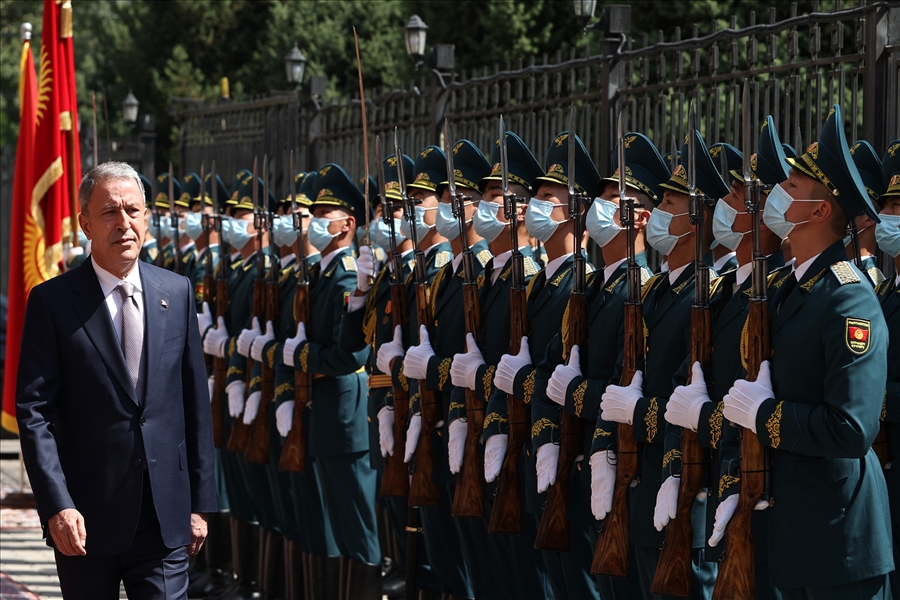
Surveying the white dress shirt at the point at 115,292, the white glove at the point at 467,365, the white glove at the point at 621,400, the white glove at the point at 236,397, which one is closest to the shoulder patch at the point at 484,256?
the white glove at the point at 467,365

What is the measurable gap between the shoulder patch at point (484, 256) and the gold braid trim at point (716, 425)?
6.73 ft

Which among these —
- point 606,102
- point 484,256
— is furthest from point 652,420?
point 606,102

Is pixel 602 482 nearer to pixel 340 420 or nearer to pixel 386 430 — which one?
pixel 386 430

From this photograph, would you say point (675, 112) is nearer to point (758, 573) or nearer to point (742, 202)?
point (742, 202)

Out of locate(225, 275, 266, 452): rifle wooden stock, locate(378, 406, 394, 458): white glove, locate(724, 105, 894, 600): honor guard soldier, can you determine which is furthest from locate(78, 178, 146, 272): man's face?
locate(225, 275, 266, 452): rifle wooden stock

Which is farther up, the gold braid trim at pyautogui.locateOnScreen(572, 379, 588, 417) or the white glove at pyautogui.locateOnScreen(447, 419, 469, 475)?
the gold braid trim at pyautogui.locateOnScreen(572, 379, 588, 417)

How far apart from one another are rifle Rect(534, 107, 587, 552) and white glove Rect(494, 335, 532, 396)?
0.75ft

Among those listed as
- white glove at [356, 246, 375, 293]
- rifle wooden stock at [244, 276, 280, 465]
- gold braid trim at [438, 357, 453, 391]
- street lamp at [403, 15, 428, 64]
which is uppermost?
street lamp at [403, 15, 428, 64]

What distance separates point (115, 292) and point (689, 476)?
1.88m

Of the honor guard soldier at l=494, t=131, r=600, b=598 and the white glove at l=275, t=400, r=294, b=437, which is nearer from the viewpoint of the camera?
the honor guard soldier at l=494, t=131, r=600, b=598

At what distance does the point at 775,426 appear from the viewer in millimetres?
3781

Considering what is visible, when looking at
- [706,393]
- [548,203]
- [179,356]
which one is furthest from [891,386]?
[179,356]

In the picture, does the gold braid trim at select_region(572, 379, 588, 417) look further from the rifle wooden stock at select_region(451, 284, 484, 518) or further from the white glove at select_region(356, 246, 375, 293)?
the white glove at select_region(356, 246, 375, 293)

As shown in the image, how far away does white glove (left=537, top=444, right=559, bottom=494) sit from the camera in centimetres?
492
